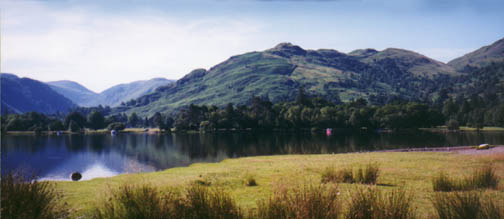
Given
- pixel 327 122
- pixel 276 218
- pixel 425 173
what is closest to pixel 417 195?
pixel 425 173

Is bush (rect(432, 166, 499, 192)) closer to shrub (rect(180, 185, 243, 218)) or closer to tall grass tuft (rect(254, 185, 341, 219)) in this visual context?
tall grass tuft (rect(254, 185, 341, 219))

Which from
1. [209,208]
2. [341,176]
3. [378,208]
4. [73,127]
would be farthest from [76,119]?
[378,208]

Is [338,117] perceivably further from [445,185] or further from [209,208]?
[209,208]

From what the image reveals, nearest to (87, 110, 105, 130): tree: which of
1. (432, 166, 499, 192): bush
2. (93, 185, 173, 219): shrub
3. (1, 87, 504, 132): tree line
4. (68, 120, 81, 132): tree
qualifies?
(68, 120, 81, 132): tree

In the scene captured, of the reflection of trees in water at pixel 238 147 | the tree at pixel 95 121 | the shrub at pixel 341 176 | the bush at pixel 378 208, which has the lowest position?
the reflection of trees in water at pixel 238 147

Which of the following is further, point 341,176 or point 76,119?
point 76,119

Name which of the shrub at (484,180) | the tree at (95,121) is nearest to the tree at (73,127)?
the tree at (95,121)

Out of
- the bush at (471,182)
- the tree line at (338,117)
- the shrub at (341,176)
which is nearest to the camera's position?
the bush at (471,182)

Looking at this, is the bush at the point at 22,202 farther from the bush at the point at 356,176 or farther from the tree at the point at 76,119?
the tree at the point at 76,119

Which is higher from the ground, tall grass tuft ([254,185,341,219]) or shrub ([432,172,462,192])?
tall grass tuft ([254,185,341,219])

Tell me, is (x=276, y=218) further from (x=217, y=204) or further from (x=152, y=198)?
(x=152, y=198)

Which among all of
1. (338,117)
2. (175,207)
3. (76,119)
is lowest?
(175,207)

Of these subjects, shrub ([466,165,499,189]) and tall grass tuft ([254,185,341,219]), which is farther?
shrub ([466,165,499,189])

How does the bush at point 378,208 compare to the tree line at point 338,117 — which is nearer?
the bush at point 378,208
